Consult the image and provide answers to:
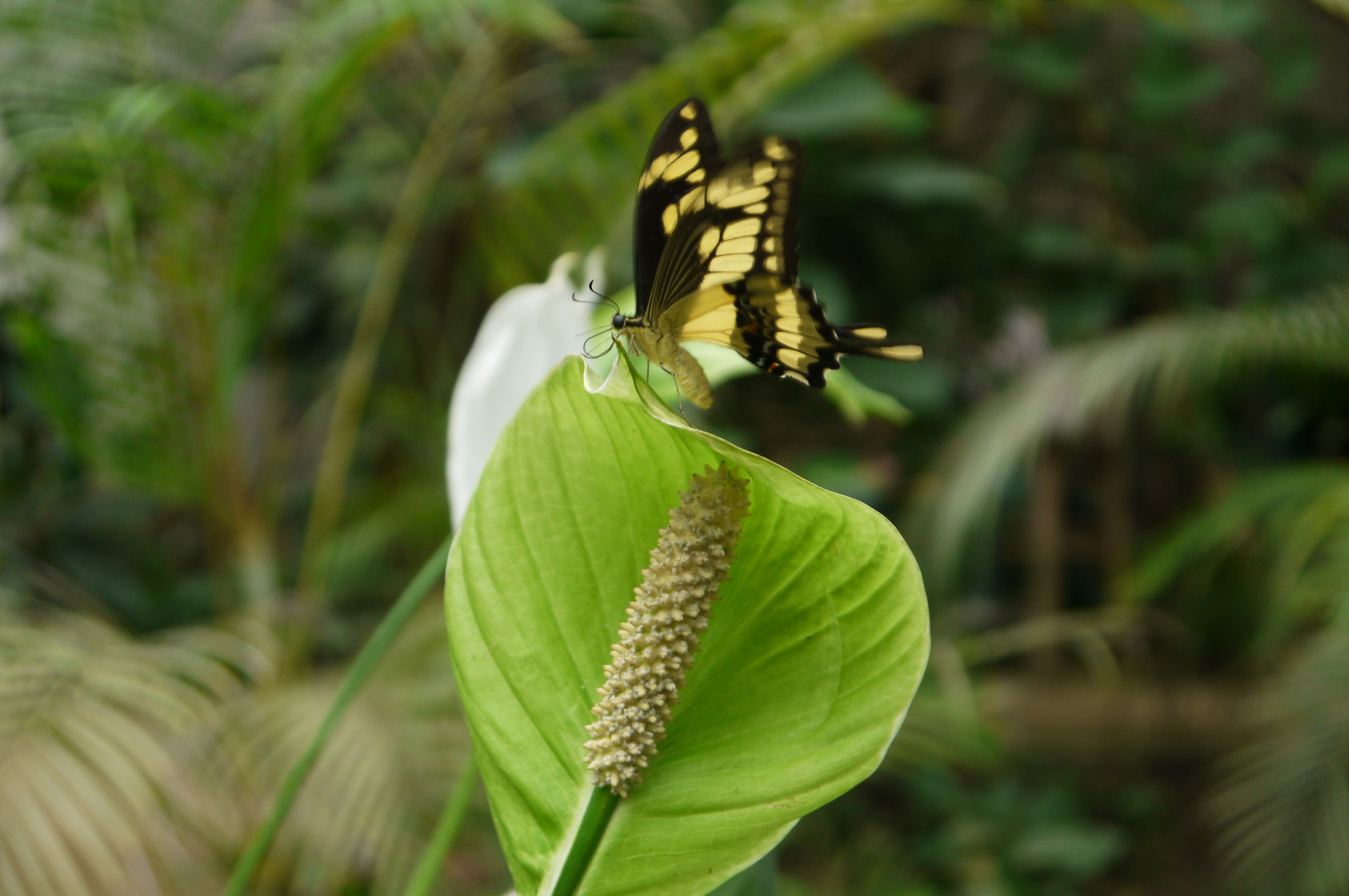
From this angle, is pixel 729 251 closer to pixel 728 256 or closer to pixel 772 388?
pixel 728 256

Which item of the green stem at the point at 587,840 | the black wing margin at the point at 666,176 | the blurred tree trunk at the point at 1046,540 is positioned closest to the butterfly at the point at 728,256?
the black wing margin at the point at 666,176

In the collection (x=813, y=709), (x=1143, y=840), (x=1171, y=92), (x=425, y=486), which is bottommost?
(x=1143, y=840)

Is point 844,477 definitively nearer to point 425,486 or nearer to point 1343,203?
point 425,486

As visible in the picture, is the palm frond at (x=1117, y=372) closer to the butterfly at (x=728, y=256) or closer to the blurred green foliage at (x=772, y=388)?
the blurred green foliage at (x=772, y=388)

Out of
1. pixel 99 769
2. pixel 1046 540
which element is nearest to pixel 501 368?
pixel 99 769

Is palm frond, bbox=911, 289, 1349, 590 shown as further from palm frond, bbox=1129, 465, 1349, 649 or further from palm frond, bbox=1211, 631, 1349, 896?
palm frond, bbox=1211, 631, 1349, 896

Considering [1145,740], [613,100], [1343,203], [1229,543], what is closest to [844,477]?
[613,100]
